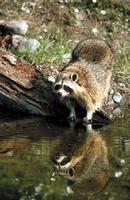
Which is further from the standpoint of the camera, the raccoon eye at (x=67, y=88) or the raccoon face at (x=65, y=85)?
the raccoon eye at (x=67, y=88)

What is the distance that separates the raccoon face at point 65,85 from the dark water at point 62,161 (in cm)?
39

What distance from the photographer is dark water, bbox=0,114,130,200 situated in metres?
6.60

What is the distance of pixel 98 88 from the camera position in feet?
32.1

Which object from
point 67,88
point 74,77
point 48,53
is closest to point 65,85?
point 67,88

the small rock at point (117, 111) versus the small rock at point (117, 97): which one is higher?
the small rock at point (117, 97)

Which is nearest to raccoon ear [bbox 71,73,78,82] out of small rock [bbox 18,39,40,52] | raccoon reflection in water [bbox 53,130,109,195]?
raccoon reflection in water [bbox 53,130,109,195]

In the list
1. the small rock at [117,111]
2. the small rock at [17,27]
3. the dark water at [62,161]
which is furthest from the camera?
the small rock at [17,27]

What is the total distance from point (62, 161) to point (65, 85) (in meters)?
1.78

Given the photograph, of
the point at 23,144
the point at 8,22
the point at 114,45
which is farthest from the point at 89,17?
the point at 23,144

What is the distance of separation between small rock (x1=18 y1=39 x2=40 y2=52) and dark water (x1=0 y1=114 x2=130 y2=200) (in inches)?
67.2

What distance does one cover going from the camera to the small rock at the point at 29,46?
10.7 metres

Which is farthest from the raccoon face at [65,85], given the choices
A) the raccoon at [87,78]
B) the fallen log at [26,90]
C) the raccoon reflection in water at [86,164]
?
the raccoon reflection in water at [86,164]

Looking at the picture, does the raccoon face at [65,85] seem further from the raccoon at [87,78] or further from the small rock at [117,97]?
the small rock at [117,97]

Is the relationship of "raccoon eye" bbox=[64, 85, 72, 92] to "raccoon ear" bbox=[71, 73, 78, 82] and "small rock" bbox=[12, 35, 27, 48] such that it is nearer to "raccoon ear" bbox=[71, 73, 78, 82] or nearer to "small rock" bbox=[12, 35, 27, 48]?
"raccoon ear" bbox=[71, 73, 78, 82]
